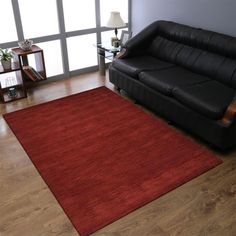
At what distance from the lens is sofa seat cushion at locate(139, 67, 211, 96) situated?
328 cm

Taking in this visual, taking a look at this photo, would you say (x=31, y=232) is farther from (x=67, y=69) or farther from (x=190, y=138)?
(x=67, y=69)

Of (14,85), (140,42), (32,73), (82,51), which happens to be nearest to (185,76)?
(140,42)

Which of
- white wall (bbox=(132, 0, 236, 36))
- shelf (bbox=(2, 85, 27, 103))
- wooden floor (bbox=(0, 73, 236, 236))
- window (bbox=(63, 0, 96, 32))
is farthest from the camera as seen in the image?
window (bbox=(63, 0, 96, 32))

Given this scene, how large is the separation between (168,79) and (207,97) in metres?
0.59

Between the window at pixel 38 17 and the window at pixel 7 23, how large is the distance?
0.14 m

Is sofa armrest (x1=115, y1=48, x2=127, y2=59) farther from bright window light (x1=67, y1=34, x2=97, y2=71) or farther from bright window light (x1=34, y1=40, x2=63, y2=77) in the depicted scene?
bright window light (x1=34, y1=40, x2=63, y2=77)

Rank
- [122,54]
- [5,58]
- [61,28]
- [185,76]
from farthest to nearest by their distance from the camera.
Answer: [61,28] < [122,54] < [5,58] < [185,76]

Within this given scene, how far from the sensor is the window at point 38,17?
4023 millimetres

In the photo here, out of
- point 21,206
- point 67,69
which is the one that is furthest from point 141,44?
point 21,206

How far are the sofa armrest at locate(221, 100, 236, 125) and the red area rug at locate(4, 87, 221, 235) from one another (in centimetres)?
39

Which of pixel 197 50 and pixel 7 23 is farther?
pixel 7 23

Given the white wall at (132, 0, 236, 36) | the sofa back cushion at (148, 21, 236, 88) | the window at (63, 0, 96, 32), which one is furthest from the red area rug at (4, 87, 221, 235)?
the white wall at (132, 0, 236, 36)

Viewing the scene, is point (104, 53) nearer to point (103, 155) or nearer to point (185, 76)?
point (185, 76)

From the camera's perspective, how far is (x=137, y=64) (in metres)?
3.81
